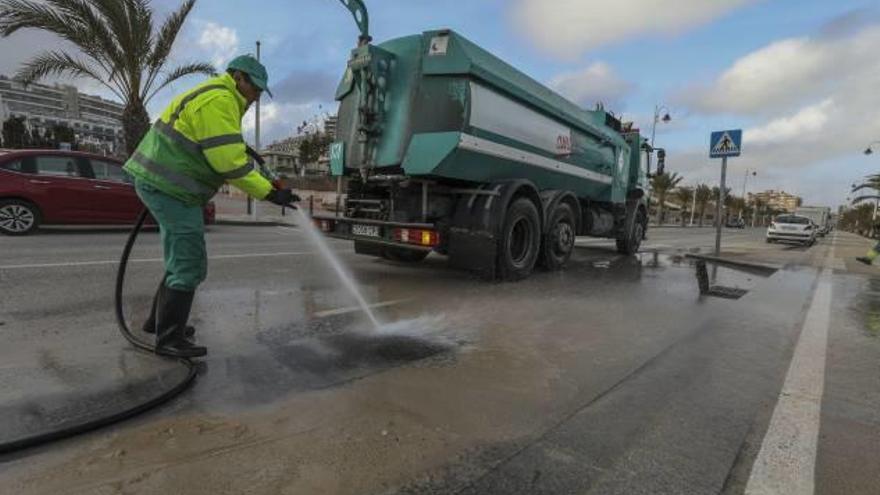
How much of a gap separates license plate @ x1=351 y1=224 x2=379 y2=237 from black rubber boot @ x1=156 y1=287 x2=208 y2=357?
3.75 m

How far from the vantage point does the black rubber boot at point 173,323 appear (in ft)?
12.2

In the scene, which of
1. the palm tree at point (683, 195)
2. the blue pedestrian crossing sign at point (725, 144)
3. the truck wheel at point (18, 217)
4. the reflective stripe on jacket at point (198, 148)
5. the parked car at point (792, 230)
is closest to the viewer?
Result: the reflective stripe on jacket at point (198, 148)

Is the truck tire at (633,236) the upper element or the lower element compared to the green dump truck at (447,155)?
lower

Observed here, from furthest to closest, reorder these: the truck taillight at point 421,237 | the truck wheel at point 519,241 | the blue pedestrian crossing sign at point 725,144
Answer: the blue pedestrian crossing sign at point 725,144, the truck wheel at point 519,241, the truck taillight at point 421,237

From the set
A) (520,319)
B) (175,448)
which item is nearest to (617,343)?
(520,319)

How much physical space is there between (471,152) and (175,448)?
5196 mm

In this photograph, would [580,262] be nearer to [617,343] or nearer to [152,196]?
[617,343]

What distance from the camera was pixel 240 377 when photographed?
3535mm

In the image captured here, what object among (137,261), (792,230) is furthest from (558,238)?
(792,230)

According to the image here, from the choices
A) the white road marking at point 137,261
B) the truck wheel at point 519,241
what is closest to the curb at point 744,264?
the truck wheel at point 519,241

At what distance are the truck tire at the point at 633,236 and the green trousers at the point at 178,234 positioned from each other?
1102cm

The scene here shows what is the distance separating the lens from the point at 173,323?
12.3 feet

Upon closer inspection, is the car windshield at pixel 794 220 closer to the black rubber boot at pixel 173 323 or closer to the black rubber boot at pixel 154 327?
the black rubber boot at pixel 154 327

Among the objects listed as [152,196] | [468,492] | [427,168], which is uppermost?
[427,168]
